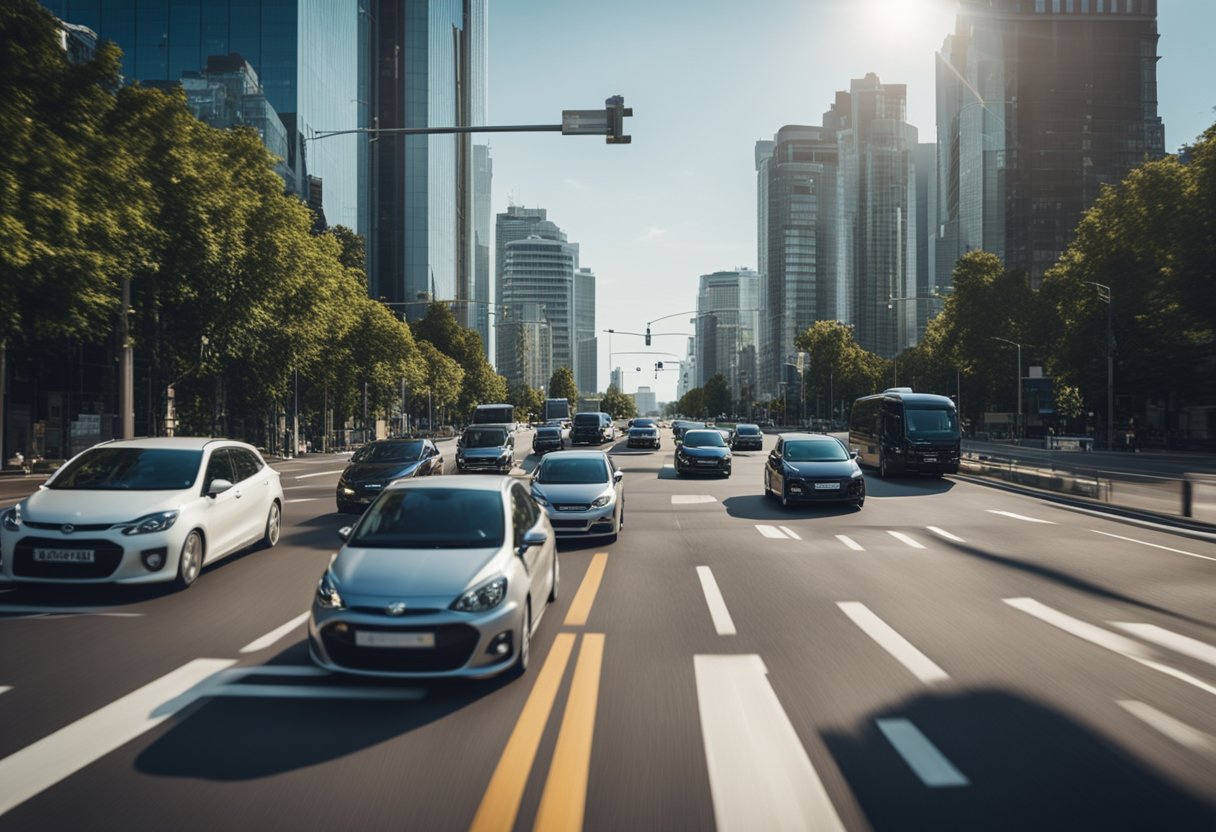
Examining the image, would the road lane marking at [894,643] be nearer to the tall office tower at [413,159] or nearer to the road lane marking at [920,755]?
the road lane marking at [920,755]

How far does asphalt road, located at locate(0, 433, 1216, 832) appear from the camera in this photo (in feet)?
13.0

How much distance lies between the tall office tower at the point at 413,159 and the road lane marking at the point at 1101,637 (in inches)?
4315

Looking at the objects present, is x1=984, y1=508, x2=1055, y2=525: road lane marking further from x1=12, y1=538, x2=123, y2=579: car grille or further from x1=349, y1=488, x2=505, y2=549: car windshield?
x1=12, y1=538, x2=123, y2=579: car grille

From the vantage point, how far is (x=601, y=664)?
21.2 ft

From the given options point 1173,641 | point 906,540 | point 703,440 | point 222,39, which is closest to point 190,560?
point 1173,641

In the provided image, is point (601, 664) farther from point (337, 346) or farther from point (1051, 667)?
point (337, 346)

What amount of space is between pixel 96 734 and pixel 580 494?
876 cm

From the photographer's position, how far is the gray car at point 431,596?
5.52 m

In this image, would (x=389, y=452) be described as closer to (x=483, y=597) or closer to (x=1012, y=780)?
(x=483, y=597)

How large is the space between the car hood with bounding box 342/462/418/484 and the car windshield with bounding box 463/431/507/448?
11.4 metres

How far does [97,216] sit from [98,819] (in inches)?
634

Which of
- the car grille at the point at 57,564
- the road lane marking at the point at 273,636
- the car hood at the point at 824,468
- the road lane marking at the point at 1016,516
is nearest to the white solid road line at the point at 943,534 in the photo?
the road lane marking at the point at 1016,516

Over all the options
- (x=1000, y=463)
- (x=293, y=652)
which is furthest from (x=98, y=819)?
(x=1000, y=463)

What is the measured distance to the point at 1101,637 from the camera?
24.3 ft
